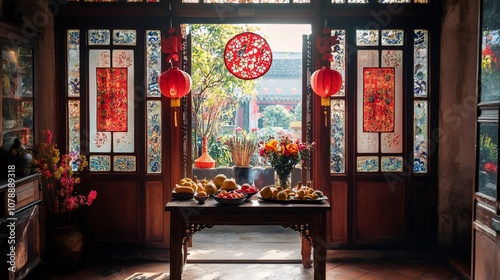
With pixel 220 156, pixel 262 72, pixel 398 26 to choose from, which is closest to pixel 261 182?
pixel 220 156

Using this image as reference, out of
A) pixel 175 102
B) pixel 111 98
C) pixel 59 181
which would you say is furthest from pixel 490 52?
pixel 59 181

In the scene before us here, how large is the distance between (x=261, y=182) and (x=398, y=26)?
3003 millimetres

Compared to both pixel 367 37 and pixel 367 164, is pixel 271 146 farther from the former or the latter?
pixel 367 37

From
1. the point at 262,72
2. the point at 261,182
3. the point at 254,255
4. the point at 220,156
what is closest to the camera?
the point at 262,72

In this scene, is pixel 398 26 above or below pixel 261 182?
above

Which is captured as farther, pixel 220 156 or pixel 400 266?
pixel 220 156

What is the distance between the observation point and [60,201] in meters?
5.02

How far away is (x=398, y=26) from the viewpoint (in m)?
5.11

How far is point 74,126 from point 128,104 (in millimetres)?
613

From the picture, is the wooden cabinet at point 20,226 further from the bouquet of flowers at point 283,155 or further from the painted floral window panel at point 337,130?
the painted floral window panel at point 337,130

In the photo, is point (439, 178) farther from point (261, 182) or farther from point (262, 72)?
point (261, 182)

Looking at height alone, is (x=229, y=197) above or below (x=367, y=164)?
below

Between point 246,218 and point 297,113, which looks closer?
point 246,218

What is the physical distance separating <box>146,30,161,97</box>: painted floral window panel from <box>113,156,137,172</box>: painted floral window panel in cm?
71
